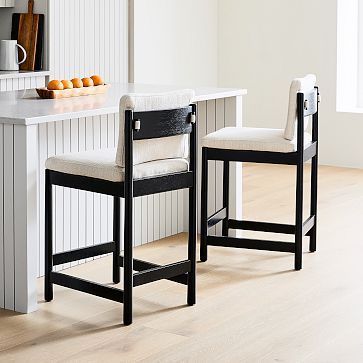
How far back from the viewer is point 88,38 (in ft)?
19.9

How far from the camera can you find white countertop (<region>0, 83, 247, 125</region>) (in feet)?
11.7

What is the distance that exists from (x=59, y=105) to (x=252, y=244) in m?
1.18

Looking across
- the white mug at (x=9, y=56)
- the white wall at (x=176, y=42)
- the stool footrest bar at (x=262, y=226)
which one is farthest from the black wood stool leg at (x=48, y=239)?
the white wall at (x=176, y=42)

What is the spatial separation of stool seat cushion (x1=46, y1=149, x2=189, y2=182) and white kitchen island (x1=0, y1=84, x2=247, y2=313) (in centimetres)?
12

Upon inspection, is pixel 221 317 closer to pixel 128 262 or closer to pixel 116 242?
pixel 128 262

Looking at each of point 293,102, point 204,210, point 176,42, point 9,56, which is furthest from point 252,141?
point 176,42

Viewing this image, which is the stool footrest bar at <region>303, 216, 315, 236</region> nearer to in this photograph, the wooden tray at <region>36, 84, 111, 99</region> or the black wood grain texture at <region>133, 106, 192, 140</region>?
the black wood grain texture at <region>133, 106, 192, 140</region>

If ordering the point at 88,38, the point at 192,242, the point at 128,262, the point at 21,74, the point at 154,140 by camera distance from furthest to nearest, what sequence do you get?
the point at 88,38, the point at 21,74, the point at 192,242, the point at 154,140, the point at 128,262

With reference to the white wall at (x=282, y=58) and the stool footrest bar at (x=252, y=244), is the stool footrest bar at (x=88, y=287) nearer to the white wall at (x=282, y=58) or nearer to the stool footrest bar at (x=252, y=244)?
the stool footrest bar at (x=252, y=244)

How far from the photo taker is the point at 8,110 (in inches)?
147

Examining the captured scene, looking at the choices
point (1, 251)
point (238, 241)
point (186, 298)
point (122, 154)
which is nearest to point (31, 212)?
point (1, 251)

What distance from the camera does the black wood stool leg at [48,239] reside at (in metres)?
3.72

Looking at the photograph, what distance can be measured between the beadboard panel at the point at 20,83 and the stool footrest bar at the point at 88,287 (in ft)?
6.62

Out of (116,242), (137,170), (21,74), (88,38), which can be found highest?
(88,38)
